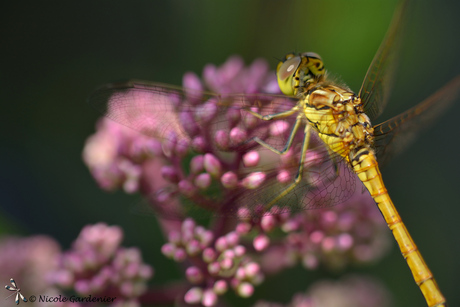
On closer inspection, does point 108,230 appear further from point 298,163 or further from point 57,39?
point 57,39

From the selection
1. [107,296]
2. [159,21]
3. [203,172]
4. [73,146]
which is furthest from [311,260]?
[159,21]

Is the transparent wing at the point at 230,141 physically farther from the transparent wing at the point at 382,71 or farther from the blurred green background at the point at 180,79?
the blurred green background at the point at 180,79

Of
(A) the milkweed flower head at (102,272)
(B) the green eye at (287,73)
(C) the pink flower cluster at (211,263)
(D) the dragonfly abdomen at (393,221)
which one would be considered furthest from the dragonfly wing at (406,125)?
(A) the milkweed flower head at (102,272)

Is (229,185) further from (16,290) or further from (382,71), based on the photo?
(16,290)

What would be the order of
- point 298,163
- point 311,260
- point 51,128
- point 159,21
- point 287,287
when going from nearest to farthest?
point 298,163 → point 311,260 → point 287,287 → point 51,128 → point 159,21

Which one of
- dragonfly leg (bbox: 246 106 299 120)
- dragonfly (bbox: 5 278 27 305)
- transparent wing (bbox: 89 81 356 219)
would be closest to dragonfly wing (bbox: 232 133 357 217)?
transparent wing (bbox: 89 81 356 219)

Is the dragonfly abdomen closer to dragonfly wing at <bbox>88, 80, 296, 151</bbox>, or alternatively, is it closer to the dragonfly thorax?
the dragonfly thorax
